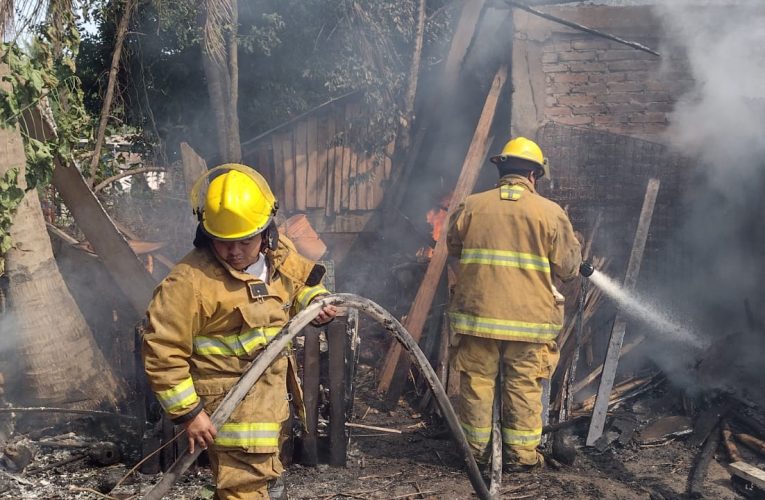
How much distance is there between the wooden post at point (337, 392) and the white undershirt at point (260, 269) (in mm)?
1551

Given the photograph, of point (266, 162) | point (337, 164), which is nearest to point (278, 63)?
point (266, 162)

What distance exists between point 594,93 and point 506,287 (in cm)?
275

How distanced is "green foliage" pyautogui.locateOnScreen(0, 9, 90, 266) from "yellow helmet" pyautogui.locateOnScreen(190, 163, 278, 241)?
250 cm

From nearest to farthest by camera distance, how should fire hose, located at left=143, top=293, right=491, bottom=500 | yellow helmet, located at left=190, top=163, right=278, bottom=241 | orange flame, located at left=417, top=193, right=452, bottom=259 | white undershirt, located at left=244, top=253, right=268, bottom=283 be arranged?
fire hose, located at left=143, top=293, right=491, bottom=500 → yellow helmet, located at left=190, top=163, right=278, bottom=241 → white undershirt, located at left=244, top=253, right=268, bottom=283 → orange flame, located at left=417, top=193, right=452, bottom=259

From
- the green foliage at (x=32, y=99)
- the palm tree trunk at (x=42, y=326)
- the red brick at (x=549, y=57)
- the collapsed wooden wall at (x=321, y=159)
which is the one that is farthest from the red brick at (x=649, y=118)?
the palm tree trunk at (x=42, y=326)

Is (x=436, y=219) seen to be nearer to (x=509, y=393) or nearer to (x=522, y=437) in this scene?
(x=509, y=393)

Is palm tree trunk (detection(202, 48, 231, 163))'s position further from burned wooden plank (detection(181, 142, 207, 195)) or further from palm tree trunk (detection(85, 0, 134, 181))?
burned wooden plank (detection(181, 142, 207, 195))

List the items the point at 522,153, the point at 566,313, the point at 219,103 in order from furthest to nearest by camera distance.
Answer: the point at 219,103 → the point at 566,313 → the point at 522,153

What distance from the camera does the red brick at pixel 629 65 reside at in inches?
256

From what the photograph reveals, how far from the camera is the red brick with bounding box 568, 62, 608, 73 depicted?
6.54 meters

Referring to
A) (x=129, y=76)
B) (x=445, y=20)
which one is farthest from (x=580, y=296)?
(x=129, y=76)

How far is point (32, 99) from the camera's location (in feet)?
16.1

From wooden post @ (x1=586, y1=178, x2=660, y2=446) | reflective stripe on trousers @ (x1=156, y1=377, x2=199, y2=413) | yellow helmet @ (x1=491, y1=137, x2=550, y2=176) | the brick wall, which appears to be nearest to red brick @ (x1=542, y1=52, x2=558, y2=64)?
the brick wall

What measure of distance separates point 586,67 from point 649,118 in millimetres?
775
